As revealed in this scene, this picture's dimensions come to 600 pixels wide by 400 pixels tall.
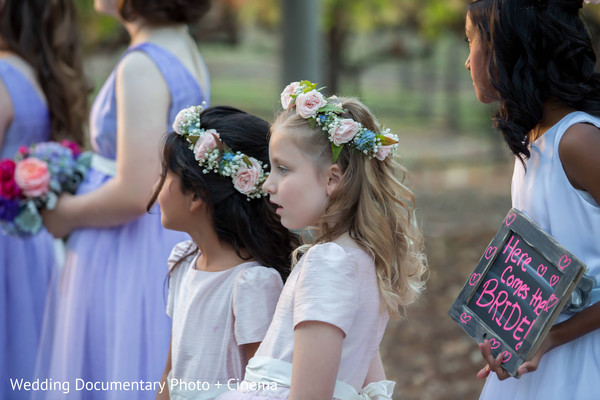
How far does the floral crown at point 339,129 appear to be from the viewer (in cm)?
208

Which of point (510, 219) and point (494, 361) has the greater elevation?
point (510, 219)

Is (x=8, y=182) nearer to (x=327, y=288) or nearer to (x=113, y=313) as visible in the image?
(x=113, y=313)

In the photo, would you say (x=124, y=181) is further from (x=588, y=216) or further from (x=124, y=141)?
(x=588, y=216)

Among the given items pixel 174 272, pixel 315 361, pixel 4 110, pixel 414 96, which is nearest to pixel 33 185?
pixel 4 110

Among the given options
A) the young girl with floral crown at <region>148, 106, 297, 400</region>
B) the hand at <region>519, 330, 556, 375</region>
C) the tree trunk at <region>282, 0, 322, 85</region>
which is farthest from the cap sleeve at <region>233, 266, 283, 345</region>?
the tree trunk at <region>282, 0, 322, 85</region>

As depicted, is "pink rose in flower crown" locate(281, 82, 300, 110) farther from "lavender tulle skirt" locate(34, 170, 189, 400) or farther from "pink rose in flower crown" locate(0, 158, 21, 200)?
"pink rose in flower crown" locate(0, 158, 21, 200)

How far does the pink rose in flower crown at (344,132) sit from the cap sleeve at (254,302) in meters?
0.52

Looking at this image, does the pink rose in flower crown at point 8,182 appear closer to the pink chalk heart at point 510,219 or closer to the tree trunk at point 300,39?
the pink chalk heart at point 510,219

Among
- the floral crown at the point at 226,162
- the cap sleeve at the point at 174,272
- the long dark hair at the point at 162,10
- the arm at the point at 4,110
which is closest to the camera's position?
the floral crown at the point at 226,162

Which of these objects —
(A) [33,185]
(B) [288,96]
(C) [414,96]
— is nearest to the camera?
(B) [288,96]

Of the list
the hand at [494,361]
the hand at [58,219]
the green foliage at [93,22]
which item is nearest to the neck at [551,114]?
the hand at [494,361]

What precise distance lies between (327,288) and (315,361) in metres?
0.19

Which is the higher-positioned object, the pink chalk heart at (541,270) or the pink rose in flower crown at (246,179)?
the pink rose in flower crown at (246,179)

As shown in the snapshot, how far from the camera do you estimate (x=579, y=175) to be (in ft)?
6.74
